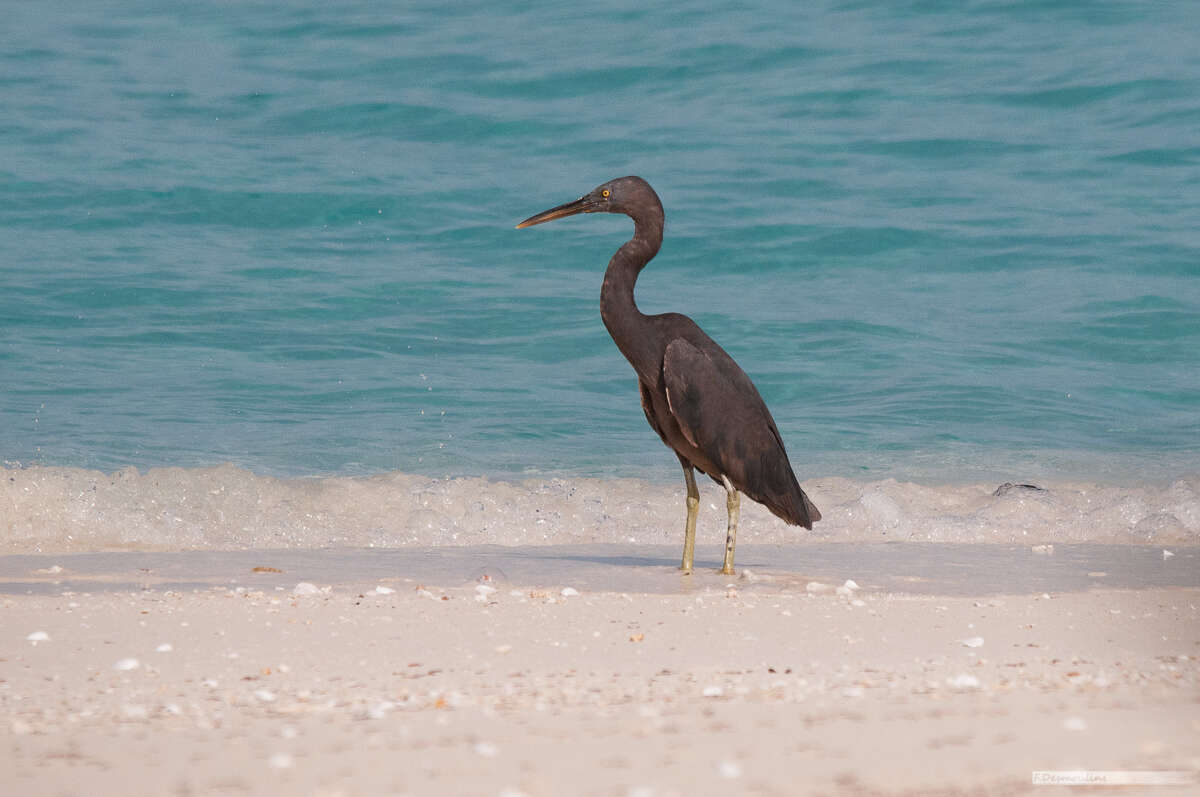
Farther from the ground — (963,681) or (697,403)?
(697,403)

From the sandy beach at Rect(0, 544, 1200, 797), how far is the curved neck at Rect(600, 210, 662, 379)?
1.05 meters

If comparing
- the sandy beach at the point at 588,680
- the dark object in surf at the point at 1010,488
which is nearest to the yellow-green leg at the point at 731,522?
the sandy beach at the point at 588,680

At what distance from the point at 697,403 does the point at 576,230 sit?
11917 mm

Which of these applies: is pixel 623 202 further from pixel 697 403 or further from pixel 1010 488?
pixel 1010 488

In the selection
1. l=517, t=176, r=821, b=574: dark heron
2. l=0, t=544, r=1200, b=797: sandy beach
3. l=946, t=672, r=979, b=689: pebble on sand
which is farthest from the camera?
l=517, t=176, r=821, b=574: dark heron

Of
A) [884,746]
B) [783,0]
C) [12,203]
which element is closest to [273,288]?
[12,203]

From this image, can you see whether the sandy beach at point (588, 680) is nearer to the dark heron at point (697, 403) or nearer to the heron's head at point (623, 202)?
the dark heron at point (697, 403)

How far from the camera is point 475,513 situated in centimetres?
918

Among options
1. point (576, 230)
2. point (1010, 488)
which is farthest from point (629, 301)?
point (576, 230)

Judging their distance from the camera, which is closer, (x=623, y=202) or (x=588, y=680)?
(x=588, y=680)

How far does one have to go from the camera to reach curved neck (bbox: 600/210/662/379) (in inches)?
273

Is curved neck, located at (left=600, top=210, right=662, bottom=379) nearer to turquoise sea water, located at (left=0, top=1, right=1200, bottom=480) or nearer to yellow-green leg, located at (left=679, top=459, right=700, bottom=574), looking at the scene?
yellow-green leg, located at (left=679, top=459, right=700, bottom=574)

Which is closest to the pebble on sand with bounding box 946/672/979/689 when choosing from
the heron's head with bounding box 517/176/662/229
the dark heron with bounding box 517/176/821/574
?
the dark heron with bounding box 517/176/821/574

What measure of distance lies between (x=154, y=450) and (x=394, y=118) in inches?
442
